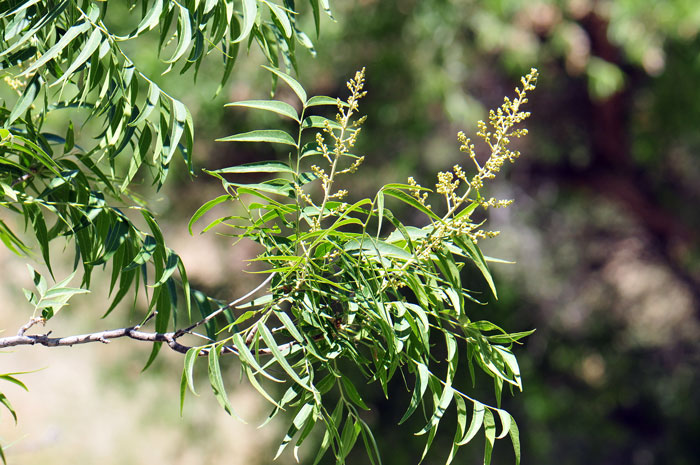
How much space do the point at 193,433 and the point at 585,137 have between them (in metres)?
2.78


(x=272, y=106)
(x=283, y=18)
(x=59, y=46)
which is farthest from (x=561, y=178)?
(x=59, y=46)

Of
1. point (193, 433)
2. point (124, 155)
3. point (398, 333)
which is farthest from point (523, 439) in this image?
point (398, 333)

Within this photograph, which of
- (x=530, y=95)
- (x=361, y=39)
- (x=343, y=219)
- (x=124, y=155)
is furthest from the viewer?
(x=530, y=95)

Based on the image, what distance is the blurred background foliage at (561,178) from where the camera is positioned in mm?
3140

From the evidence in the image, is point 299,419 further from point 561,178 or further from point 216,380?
point 561,178

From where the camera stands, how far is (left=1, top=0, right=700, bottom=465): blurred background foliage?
314cm

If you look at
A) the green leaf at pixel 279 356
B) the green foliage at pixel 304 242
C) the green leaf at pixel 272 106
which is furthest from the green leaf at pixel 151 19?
the green leaf at pixel 279 356

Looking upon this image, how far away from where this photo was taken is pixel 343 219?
0.76m

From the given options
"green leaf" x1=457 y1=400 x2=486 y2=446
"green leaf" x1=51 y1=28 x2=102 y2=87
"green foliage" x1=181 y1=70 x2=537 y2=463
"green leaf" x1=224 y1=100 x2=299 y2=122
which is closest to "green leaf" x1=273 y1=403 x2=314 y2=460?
"green foliage" x1=181 y1=70 x2=537 y2=463

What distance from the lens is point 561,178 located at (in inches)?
179

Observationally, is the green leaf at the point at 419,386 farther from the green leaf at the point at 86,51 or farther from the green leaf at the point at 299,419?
the green leaf at the point at 86,51

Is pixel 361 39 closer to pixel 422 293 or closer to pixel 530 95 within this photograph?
pixel 530 95

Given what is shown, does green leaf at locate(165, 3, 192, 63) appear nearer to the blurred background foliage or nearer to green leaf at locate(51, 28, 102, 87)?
green leaf at locate(51, 28, 102, 87)

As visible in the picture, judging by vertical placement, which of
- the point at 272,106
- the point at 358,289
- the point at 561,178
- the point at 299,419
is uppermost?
the point at 272,106
